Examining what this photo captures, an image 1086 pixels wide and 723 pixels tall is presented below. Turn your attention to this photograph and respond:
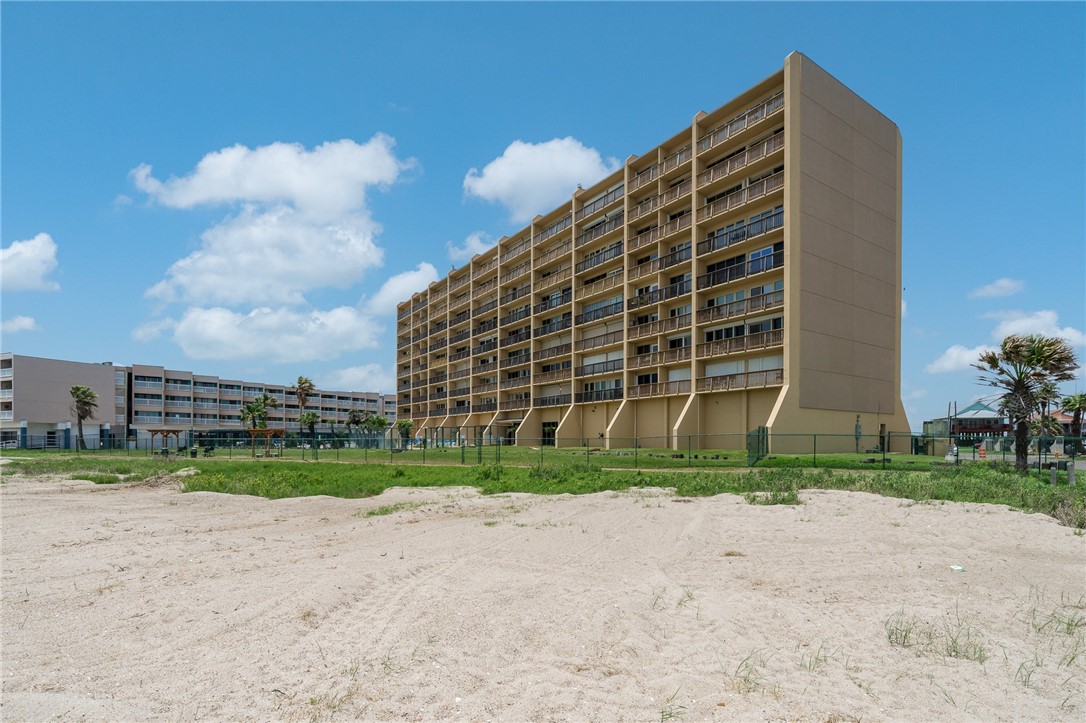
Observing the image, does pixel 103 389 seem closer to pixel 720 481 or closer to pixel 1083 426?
pixel 720 481

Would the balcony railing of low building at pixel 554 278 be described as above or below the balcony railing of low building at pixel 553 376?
above

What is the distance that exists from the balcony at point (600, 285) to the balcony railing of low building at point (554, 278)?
9.76 feet

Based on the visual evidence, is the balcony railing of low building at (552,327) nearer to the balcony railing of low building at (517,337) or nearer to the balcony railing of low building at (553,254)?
the balcony railing of low building at (517,337)

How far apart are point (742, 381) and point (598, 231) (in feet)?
78.9

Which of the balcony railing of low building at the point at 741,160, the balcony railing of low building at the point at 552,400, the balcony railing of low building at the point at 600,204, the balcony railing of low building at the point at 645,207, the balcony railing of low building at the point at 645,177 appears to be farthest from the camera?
the balcony railing of low building at the point at 552,400

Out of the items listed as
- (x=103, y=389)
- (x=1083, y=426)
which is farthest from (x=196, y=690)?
(x=103, y=389)

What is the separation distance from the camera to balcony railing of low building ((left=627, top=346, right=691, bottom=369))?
49.1m

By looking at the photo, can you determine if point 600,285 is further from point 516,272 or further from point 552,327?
point 516,272

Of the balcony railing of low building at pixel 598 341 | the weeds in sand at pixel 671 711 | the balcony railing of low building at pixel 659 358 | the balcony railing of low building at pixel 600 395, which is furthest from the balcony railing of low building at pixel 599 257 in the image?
the weeds in sand at pixel 671 711

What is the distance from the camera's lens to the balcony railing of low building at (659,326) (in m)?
49.6

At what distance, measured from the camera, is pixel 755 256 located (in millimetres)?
44469

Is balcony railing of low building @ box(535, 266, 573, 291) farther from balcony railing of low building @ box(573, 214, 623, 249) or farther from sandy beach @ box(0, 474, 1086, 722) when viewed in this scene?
sandy beach @ box(0, 474, 1086, 722)

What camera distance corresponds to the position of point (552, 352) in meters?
67.9

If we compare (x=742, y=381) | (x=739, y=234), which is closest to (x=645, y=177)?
(x=739, y=234)
